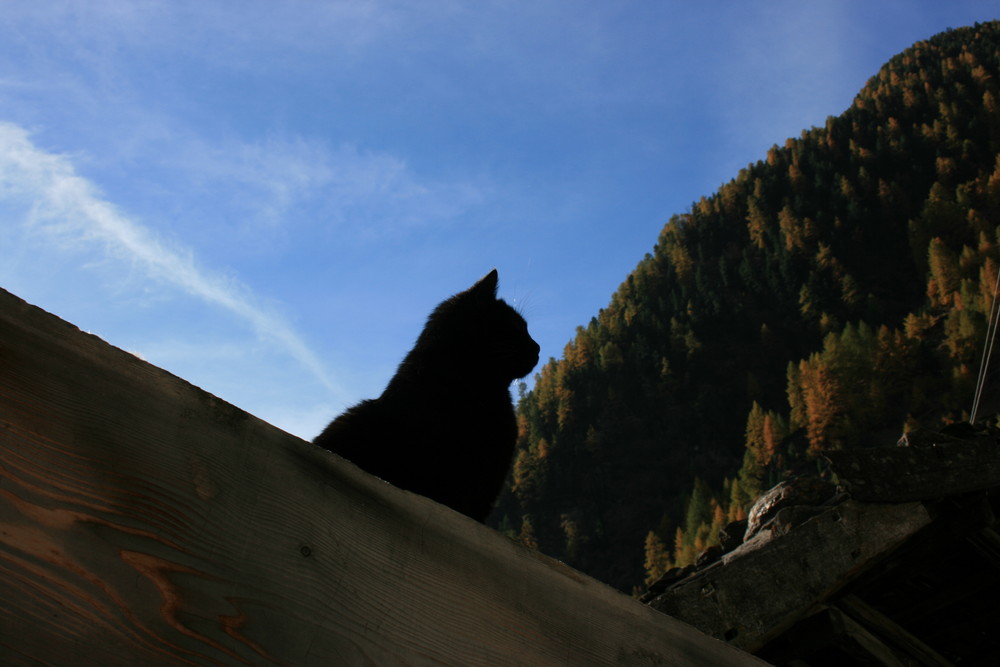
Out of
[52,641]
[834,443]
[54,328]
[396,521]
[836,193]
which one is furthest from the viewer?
[836,193]

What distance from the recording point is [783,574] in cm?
242

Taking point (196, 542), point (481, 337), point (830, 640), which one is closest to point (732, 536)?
point (830, 640)

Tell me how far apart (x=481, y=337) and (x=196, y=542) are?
93.9 inches

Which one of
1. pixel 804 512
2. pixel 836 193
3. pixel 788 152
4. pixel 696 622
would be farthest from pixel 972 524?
pixel 788 152

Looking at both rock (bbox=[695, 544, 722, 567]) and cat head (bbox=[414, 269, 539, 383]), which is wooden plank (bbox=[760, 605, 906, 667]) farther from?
cat head (bbox=[414, 269, 539, 383])

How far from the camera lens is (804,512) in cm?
290

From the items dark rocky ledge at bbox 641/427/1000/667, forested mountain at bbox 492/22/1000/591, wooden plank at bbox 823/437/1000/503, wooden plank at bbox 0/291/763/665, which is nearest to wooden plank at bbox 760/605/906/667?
dark rocky ledge at bbox 641/427/1000/667

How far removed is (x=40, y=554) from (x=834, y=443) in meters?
67.1

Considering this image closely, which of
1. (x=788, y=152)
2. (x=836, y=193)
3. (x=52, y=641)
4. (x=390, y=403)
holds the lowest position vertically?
(x=52, y=641)

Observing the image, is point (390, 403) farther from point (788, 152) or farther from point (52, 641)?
point (788, 152)

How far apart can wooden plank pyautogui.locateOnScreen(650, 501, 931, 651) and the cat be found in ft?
2.73

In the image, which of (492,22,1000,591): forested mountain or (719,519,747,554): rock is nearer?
(719,519,747,554): rock

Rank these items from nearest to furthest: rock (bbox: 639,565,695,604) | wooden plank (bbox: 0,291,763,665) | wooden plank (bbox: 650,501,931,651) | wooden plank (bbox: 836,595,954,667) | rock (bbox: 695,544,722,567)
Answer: wooden plank (bbox: 0,291,763,665)
wooden plank (bbox: 650,501,931,651)
rock (bbox: 639,565,695,604)
wooden plank (bbox: 836,595,954,667)
rock (bbox: 695,544,722,567)

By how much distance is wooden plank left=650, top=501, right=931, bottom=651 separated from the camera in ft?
7.49
